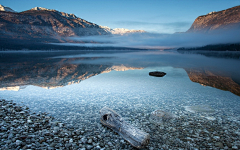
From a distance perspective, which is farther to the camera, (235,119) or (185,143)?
(235,119)

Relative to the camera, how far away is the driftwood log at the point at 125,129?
6703 millimetres

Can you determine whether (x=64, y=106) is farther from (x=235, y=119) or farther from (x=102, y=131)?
(x=235, y=119)

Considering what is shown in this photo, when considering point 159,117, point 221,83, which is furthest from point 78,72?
point 221,83

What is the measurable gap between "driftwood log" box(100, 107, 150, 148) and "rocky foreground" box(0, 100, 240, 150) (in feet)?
0.97

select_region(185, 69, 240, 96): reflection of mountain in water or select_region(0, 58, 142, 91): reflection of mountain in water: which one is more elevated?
select_region(185, 69, 240, 96): reflection of mountain in water

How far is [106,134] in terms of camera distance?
26.0 feet

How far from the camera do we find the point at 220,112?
10766 millimetres

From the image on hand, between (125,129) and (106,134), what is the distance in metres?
1.24

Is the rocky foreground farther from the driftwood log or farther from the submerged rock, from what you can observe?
the submerged rock

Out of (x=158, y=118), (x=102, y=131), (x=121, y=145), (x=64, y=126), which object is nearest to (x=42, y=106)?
(x=64, y=126)

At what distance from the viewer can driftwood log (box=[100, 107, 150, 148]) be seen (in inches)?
264

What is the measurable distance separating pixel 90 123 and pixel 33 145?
3326mm

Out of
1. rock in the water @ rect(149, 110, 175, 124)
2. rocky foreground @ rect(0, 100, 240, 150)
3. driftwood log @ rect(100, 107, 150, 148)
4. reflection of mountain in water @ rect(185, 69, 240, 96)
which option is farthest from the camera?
reflection of mountain in water @ rect(185, 69, 240, 96)

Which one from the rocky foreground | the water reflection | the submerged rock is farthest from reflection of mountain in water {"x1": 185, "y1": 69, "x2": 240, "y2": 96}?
the rocky foreground
